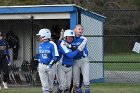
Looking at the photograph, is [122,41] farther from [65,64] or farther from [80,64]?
[65,64]

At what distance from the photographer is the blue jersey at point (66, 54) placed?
1447cm

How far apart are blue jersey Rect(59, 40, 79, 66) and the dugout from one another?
186 inches

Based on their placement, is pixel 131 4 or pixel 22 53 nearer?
pixel 22 53

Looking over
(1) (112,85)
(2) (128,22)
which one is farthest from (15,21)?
(2) (128,22)

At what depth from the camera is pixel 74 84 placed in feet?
49.5

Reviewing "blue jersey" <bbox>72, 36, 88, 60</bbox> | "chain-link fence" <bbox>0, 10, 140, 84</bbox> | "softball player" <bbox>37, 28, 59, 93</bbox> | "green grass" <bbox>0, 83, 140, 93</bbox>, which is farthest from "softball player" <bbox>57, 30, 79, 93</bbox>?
"chain-link fence" <bbox>0, 10, 140, 84</bbox>

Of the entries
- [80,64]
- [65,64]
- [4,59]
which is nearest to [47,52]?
[65,64]

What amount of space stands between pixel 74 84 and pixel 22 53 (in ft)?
→ 26.4

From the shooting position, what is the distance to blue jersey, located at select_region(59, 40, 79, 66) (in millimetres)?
14474

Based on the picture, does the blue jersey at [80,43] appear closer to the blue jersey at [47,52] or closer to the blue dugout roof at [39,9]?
the blue jersey at [47,52]

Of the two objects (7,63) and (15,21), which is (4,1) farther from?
(7,63)

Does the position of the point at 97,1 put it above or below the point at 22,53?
above

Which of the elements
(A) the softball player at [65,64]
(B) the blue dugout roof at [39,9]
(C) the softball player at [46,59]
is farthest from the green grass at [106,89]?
(C) the softball player at [46,59]

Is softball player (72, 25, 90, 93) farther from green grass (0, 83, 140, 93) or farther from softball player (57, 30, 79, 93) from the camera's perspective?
green grass (0, 83, 140, 93)
